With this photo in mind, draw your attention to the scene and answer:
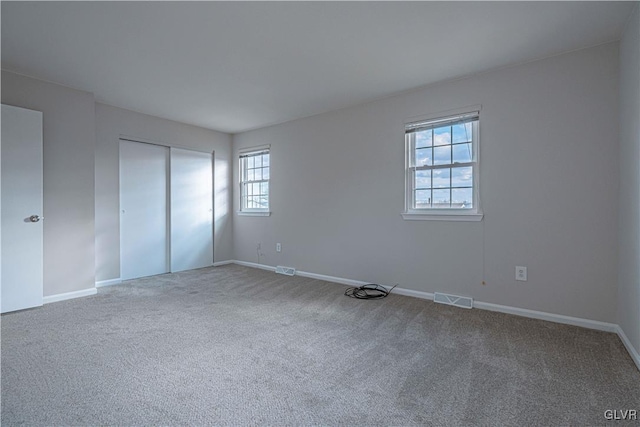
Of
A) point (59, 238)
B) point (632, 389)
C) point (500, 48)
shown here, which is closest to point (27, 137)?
point (59, 238)

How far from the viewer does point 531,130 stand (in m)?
2.90

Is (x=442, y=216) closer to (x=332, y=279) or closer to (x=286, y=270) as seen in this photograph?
(x=332, y=279)

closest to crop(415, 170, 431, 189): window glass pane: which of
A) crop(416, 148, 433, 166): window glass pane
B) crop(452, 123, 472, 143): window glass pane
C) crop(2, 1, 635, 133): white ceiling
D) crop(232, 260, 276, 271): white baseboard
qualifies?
crop(416, 148, 433, 166): window glass pane

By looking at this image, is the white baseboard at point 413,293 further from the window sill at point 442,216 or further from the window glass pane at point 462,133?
the window glass pane at point 462,133

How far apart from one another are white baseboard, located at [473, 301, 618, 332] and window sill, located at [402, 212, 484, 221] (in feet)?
2.98

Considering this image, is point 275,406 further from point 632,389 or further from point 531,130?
point 531,130

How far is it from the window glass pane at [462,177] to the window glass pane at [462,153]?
0.30 feet

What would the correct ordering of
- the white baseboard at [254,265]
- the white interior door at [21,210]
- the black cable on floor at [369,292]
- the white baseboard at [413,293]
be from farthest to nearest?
the white baseboard at [254,265]
the black cable on floor at [369,292]
the white baseboard at [413,293]
the white interior door at [21,210]

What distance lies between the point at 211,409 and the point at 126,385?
0.63 metres

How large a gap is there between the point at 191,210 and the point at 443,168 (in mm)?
4108

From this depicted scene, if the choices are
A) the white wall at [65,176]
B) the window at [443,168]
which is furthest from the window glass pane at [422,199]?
the white wall at [65,176]

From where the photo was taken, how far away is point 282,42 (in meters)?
2.60

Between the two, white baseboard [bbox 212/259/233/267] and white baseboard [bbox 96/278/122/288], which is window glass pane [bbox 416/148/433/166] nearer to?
white baseboard [bbox 212/259/233/267]

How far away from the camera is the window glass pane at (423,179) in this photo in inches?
141
